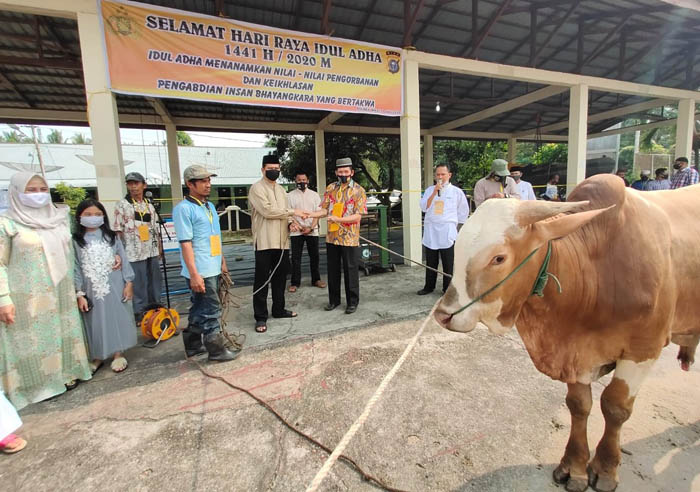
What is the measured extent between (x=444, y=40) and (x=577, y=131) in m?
3.84

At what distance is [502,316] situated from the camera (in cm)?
156

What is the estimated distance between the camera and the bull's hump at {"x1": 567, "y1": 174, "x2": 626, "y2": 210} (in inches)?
63.7

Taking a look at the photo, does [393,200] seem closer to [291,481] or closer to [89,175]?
[291,481]

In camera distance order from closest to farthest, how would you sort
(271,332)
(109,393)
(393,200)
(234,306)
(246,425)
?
(246,425)
(109,393)
(271,332)
(234,306)
(393,200)

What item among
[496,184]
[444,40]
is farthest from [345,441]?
[444,40]

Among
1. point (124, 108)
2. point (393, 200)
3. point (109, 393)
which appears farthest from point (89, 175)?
point (109, 393)

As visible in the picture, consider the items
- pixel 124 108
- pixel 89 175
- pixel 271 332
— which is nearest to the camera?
pixel 271 332

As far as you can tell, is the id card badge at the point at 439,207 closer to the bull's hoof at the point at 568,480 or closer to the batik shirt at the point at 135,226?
the bull's hoof at the point at 568,480

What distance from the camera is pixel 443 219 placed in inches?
183

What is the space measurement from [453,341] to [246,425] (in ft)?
6.49

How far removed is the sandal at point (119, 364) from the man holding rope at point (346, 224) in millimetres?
2149

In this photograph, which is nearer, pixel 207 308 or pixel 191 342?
pixel 207 308

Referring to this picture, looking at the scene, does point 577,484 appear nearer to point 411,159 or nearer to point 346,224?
point 346,224

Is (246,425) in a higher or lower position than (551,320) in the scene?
lower
